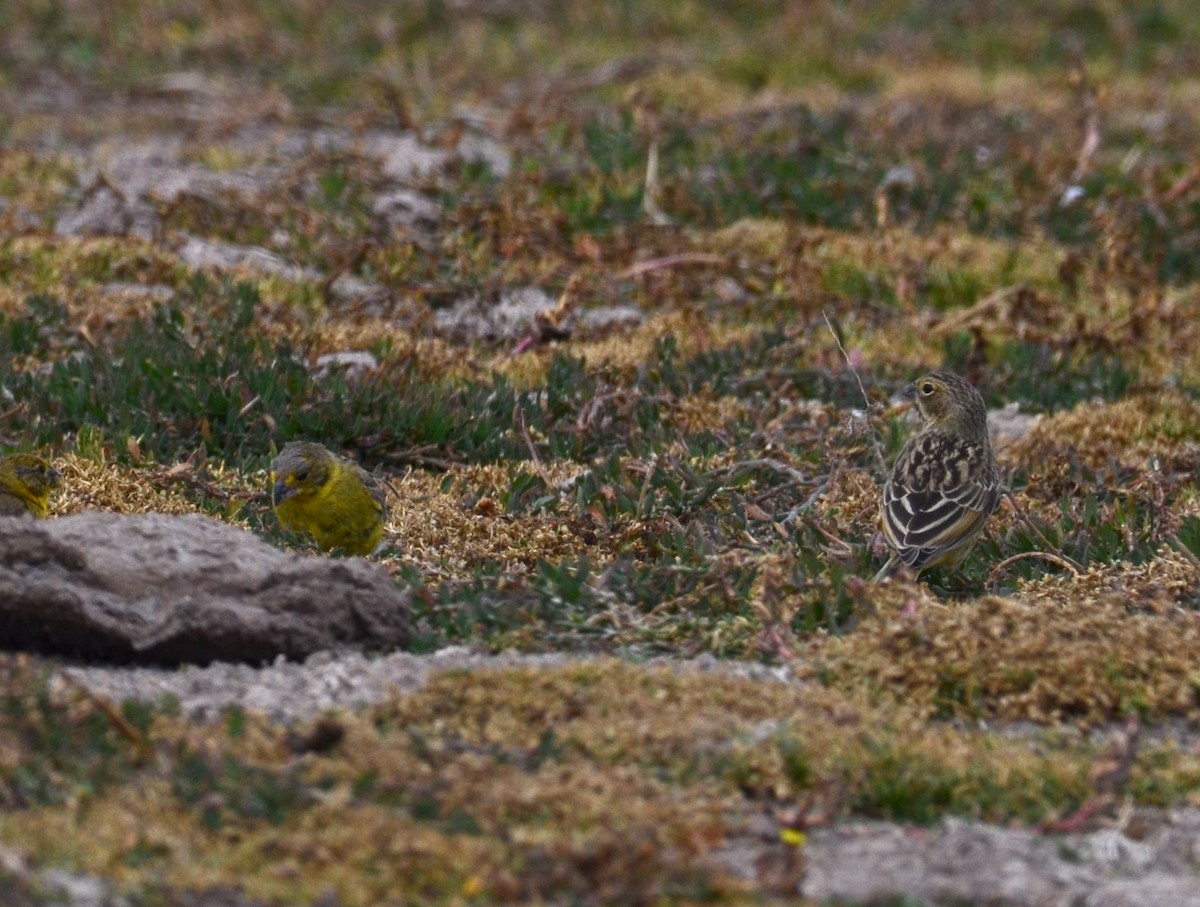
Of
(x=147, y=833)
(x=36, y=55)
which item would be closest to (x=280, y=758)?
(x=147, y=833)

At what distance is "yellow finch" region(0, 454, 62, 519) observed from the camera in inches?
270

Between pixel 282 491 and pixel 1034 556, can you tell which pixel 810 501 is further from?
pixel 282 491

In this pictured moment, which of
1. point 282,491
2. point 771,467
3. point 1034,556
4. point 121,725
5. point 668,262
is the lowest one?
point 668,262

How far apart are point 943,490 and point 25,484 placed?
10.8 feet

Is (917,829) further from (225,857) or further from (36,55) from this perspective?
(36,55)

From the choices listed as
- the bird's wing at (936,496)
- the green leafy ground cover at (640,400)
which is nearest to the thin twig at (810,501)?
the green leafy ground cover at (640,400)

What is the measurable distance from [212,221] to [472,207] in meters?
1.52

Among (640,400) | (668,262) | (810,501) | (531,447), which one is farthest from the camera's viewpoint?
(668,262)

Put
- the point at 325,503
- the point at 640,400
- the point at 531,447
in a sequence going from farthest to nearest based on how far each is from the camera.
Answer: the point at 640,400, the point at 531,447, the point at 325,503

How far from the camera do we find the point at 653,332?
10.3 meters

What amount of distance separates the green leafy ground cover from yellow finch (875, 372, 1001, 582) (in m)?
0.15

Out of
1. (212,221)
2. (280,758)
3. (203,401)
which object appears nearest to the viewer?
(280,758)

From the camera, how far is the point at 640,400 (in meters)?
9.00

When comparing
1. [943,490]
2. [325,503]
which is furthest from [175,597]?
→ [943,490]
